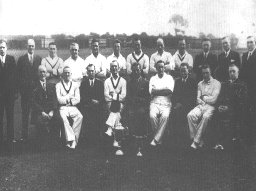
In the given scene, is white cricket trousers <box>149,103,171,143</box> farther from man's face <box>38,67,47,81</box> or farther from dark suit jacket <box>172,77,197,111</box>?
man's face <box>38,67,47,81</box>

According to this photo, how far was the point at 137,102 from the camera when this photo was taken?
7.71 meters

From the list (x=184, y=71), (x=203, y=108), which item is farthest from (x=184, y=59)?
(x=203, y=108)

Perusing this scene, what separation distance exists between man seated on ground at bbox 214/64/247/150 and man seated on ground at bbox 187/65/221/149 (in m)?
0.17

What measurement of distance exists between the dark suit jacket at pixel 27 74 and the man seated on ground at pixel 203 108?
3294 millimetres

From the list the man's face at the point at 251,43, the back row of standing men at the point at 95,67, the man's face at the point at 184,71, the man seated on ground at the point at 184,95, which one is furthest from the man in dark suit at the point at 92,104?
the man's face at the point at 251,43

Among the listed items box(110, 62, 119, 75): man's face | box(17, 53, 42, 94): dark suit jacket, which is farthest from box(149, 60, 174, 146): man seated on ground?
box(17, 53, 42, 94): dark suit jacket

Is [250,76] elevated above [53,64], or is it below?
below

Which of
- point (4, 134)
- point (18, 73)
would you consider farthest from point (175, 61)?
point (4, 134)

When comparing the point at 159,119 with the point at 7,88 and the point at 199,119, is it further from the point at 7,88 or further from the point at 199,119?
the point at 7,88

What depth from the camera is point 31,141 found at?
305 inches

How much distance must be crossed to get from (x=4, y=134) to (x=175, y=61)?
4154 millimetres

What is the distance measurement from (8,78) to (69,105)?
1.32 meters

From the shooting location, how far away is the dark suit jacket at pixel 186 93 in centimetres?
782

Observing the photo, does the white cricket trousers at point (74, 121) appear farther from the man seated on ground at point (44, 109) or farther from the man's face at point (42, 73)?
the man's face at point (42, 73)
